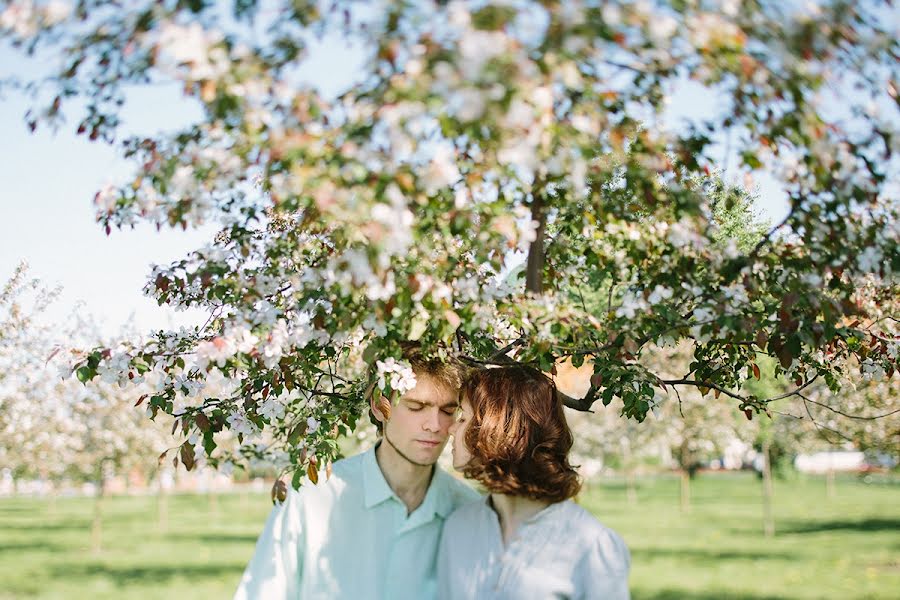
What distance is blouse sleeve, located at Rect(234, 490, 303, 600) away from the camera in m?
3.53

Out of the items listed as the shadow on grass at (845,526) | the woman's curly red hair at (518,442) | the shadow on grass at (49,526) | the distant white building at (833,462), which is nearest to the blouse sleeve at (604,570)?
the woman's curly red hair at (518,442)

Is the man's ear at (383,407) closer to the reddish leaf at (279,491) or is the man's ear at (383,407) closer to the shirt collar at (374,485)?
the shirt collar at (374,485)

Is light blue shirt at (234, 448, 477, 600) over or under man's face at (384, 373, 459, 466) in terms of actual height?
under

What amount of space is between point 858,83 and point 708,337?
1.04m

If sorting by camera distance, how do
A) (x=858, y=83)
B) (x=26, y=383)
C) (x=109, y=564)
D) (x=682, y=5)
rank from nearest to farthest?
1. (x=682, y=5)
2. (x=858, y=83)
3. (x=26, y=383)
4. (x=109, y=564)

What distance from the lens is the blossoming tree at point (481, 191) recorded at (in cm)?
239

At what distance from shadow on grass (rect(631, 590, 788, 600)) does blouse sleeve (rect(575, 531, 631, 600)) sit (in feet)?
34.4

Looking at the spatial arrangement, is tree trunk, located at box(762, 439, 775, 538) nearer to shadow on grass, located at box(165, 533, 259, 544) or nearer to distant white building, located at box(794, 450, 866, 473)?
shadow on grass, located at box(165, 533, 259, 544)

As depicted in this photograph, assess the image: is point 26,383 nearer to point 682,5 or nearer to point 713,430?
point 682,5

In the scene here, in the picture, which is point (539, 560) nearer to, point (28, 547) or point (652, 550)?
point (652, 550)

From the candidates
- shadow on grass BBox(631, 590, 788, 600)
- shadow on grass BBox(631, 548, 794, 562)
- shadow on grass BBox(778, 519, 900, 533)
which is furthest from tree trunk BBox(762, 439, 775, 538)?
shadow on grass BBox(631, 590, 788, 600)

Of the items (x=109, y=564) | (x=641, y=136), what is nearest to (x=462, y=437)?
(x=641, y=136)

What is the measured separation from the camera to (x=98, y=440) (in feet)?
58.8

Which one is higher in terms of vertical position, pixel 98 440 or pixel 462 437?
pixel 462 437
